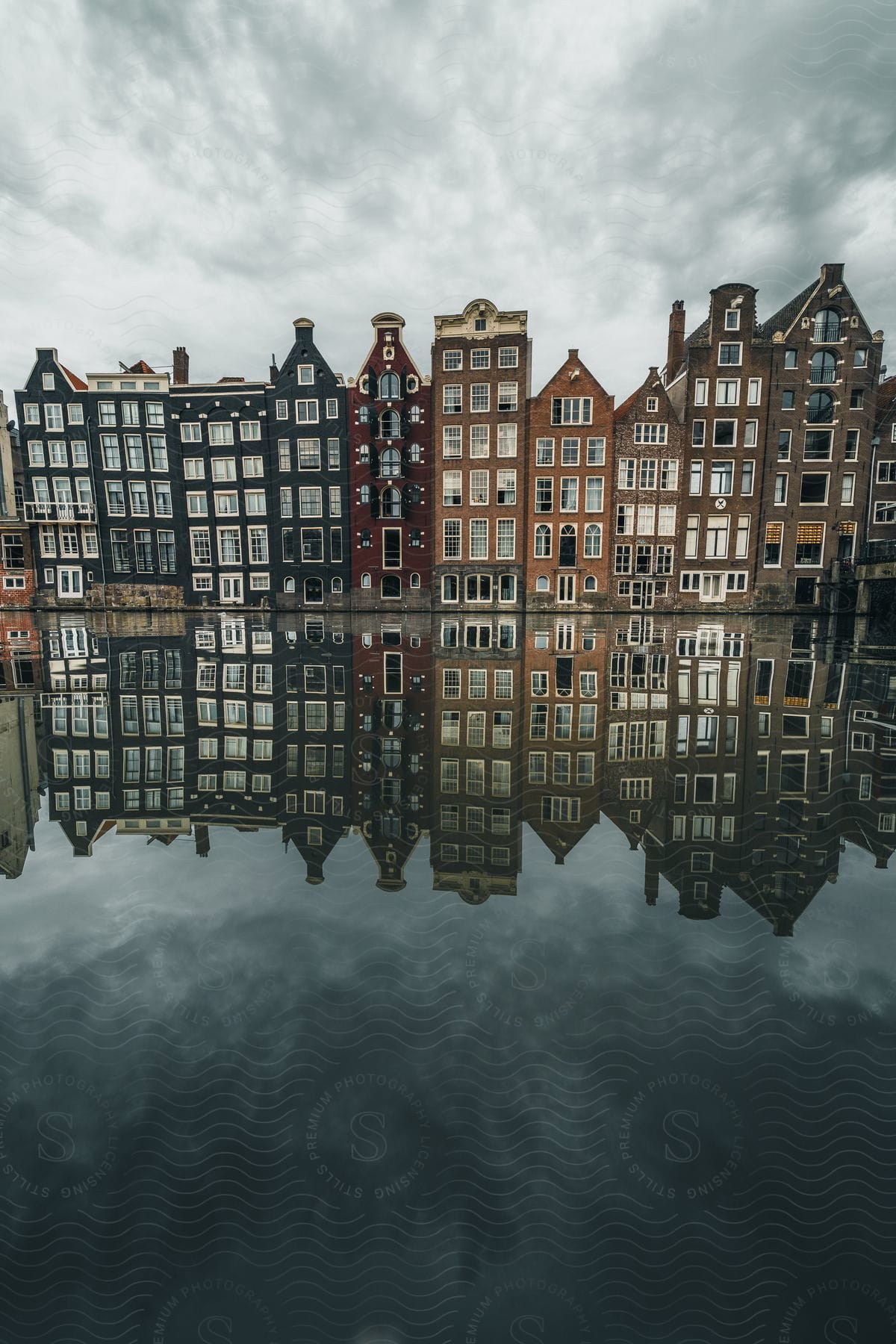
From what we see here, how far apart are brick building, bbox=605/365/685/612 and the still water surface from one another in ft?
122

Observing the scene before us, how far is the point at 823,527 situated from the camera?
4316cm

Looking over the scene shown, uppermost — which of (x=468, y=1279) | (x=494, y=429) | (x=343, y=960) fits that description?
(x=494, y=429)

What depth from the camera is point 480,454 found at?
4350 cm

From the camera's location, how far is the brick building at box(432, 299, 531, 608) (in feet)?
138

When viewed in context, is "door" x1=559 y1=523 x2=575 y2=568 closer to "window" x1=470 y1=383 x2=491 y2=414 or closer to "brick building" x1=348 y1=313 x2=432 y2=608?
"brick building" x1=348 y1=313 x2=432 y2=608

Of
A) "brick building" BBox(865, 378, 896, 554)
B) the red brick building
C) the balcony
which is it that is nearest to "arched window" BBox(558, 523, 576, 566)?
"brick building" BBox(865, 378, 896, 554)

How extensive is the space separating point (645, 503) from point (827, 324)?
671 inches

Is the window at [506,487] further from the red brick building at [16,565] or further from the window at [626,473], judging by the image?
the red brick building at [16,565]

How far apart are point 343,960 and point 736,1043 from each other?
2.58m

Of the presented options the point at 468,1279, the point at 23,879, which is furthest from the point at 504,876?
the point at 23,879

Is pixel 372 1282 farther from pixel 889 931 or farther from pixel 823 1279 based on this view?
pixel 889 931

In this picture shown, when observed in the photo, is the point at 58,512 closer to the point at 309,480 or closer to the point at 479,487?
the point at 309,480

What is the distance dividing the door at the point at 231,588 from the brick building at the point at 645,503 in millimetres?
28817

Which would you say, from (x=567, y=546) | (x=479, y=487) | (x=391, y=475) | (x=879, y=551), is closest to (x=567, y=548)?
(x=567, y=546)
